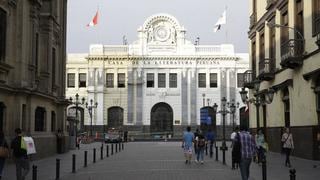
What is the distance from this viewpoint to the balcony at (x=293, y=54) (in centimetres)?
2730

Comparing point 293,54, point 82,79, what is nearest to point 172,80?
point 82,79

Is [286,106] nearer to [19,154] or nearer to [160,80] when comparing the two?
[19,154]

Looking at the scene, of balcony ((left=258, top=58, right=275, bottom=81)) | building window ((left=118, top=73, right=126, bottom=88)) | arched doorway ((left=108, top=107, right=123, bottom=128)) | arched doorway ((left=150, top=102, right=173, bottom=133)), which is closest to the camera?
balcony ((left=258, top=58, right=275, bottom=81))

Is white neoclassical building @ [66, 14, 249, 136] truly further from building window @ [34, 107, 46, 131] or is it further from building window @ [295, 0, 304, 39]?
building window @ [295, 0, 304, 39]

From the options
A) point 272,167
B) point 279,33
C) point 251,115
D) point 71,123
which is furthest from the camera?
point 71,123

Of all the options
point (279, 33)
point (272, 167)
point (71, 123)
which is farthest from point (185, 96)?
point (272, 167)

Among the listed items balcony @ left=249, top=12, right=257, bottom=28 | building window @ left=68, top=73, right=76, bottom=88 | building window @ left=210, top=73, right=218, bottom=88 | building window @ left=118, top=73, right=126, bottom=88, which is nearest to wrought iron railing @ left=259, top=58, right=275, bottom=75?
balcony @ left=249, top=12, right=257, bottom=28

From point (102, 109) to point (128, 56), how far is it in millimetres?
8115

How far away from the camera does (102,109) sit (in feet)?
246

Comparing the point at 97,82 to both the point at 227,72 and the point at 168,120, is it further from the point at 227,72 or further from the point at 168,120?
the point at 227,72

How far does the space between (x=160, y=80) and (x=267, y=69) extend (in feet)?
135

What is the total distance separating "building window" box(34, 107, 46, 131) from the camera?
29.7 meters

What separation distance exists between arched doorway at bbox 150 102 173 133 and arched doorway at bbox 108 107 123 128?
170 inches

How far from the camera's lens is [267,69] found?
1388 inches
